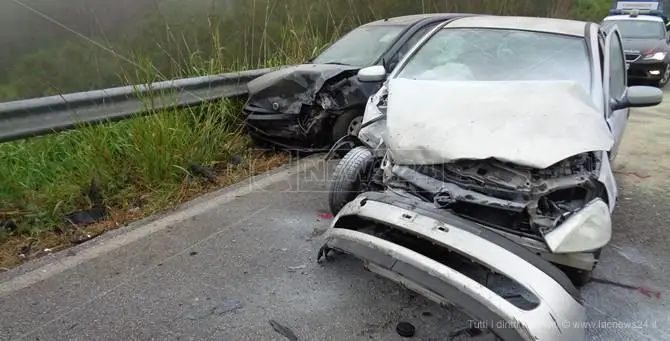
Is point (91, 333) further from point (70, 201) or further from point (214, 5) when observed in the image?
point (214, 5)

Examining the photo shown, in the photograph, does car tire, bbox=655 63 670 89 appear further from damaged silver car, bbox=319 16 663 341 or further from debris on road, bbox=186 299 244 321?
debris on road, bbox=186 299 244 321

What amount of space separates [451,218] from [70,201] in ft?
9.84

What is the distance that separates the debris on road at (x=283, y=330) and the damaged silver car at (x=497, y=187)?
49 cm

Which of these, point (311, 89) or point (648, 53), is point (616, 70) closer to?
point (311, 89)

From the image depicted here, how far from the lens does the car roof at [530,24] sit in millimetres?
3943

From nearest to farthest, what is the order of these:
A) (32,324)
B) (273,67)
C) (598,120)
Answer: (32,324)
(598,120)
(273,67)

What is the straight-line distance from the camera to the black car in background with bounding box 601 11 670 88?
34.7 feet

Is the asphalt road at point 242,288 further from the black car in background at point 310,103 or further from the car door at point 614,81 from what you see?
the black car in background at point 310,103

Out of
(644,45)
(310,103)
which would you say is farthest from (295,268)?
(644,45)

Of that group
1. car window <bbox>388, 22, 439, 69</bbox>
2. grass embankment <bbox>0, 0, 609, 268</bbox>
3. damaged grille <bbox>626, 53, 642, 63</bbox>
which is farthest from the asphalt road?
damaged grille <bbox>626, 53, 642, 63</bbox>

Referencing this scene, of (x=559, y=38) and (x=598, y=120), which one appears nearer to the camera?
(x=598, y=120)

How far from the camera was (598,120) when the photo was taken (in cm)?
288

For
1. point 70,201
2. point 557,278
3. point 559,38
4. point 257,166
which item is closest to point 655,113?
point 559,38

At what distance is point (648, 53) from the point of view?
1059cm
